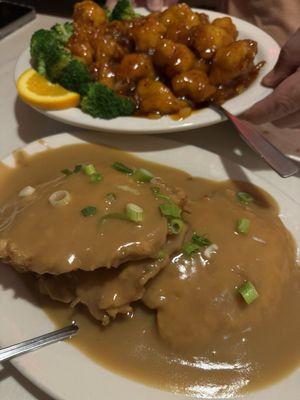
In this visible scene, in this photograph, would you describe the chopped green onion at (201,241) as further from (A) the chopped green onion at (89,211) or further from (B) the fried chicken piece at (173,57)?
(B) the fried chicken piece at (173,57)

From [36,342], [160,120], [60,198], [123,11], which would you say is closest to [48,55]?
[123,11]

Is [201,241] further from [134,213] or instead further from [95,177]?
[95,177]

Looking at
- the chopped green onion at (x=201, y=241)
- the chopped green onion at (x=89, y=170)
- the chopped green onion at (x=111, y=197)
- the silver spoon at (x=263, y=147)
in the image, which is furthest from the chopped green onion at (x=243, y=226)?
the chopped green onion at (x=89, y=170)

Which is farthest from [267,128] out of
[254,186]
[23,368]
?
[23,368]

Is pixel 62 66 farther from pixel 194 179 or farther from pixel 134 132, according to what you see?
pixel 194 179

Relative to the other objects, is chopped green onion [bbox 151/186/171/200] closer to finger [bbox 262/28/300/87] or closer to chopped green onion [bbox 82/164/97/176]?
chopped green onion [bbox 82/164/97/176]

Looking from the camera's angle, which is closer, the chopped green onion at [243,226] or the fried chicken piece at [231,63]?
the chopped green onion at [243,226]
